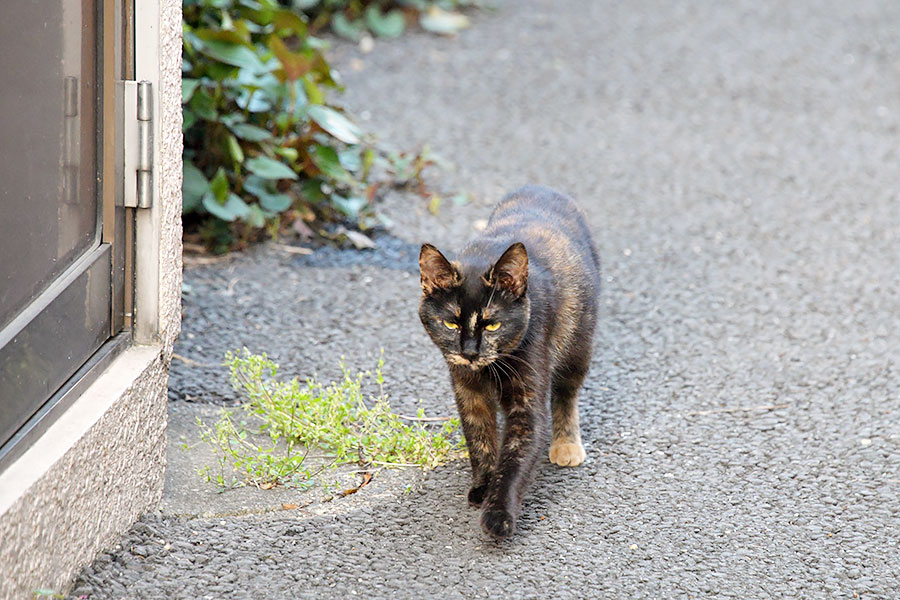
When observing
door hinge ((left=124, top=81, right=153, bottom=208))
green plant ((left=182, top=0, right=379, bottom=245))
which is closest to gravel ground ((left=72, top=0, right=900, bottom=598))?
green plant ((left=182, top=0, right=379, bottom=245))

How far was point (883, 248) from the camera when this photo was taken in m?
5.62

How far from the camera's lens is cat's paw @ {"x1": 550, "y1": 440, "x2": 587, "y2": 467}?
365 centimetres

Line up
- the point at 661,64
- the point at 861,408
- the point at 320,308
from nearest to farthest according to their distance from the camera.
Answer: the point at 861,408, the point at 320,308, the point at 661,64

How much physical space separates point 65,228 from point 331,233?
2784mm

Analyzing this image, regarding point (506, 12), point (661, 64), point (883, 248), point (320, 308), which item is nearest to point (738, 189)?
point (883, 248)

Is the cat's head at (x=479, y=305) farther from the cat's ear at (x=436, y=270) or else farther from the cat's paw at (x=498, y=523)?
the cat's paw at (x=498, y=523)

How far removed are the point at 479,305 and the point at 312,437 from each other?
89cm

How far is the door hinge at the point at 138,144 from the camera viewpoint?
118 inches

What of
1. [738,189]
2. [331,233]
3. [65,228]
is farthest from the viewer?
[738,189]

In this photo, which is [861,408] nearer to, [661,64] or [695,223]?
[695,223]

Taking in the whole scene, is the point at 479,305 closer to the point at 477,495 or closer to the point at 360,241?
the point at 477,495

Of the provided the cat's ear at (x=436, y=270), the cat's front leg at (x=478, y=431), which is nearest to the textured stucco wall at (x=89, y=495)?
the cat's ear at (x=436, y=270)

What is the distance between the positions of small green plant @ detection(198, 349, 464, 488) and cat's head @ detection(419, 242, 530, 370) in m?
0.54

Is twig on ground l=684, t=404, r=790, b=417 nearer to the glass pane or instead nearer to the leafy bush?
the glass pane
